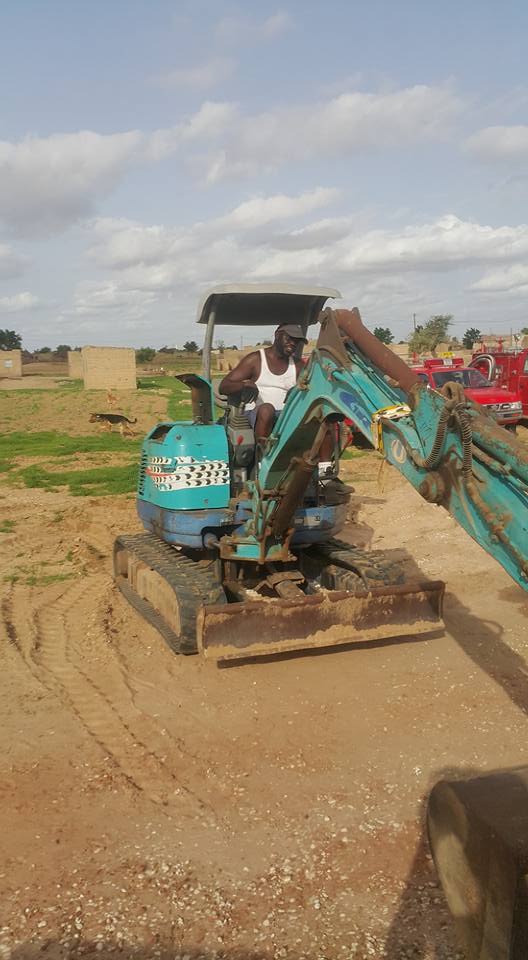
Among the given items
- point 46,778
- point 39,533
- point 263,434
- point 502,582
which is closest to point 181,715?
point 46,778

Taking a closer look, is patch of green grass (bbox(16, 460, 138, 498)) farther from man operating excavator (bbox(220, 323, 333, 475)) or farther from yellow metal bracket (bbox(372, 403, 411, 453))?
yellow metal bracket (bbox(372, 403, 411, 453))

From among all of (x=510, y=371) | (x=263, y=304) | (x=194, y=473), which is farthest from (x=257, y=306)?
(x=510, y=371)

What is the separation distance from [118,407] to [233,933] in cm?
2624

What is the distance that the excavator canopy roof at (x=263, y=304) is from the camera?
6.57 metres

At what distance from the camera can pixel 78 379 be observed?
4644 centimetres

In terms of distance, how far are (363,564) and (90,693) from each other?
2514mm

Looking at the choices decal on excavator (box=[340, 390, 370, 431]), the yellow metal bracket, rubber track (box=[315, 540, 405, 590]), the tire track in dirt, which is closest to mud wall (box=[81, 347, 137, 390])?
the tire track in dirt

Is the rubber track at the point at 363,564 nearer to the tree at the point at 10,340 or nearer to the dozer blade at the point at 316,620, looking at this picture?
the dozer blade at the point at 316,620

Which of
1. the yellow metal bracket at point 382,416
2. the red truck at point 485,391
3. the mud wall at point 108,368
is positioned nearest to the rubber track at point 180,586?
the yellow metal bracket at point 382,416

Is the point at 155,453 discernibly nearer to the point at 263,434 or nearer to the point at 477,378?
the point at 263,434

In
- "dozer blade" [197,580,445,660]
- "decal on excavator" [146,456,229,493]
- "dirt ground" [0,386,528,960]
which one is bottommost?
"dirt ground" [0,386,528,960]

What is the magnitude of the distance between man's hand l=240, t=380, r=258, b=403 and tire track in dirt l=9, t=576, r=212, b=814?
2.51 m

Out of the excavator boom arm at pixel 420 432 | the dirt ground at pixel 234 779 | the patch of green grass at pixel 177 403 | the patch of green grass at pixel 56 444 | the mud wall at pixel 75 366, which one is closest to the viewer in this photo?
the excavator boom arm at pixel 420 432

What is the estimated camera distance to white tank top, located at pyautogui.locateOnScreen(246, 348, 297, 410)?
631 cm
